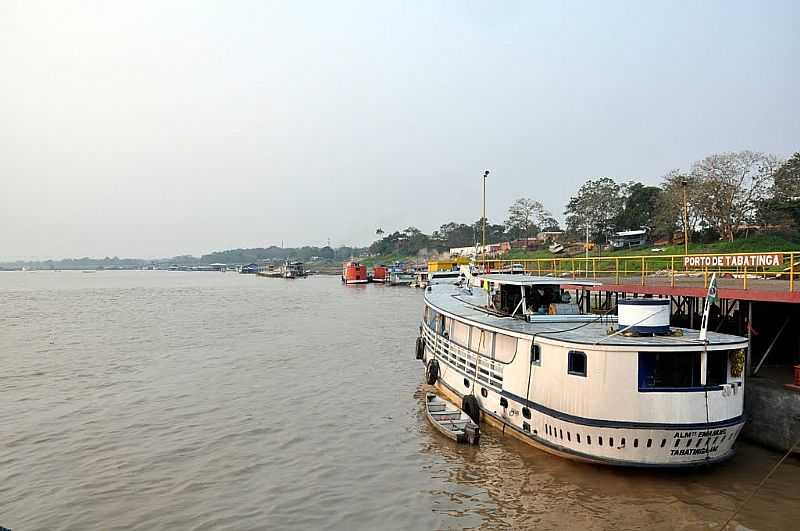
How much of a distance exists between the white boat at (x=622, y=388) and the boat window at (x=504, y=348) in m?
0.03

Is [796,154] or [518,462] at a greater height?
[796,154]

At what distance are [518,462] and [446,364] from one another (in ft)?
20.2

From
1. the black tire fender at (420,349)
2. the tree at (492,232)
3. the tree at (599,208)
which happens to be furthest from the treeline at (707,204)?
the tree at (492,232)

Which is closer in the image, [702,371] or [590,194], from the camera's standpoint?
[702,371]

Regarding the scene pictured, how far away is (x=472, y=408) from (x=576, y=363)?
15.4ft

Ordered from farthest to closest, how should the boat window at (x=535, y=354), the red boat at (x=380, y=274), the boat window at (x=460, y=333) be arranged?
the red boat at (x=380, y=274), the boat window at (x=460, y=333), the boat window at (x=535, y=354)

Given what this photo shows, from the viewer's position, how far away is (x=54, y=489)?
41.3ft

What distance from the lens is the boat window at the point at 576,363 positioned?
40.3 feet

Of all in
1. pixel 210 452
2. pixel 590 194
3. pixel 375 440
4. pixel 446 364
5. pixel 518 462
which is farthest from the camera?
pixel 590 194

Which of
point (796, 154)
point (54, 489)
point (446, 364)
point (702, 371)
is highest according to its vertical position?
point (796, 154)

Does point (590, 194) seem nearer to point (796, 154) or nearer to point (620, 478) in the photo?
point (796, 154)

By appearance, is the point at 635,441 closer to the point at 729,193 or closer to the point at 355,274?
the point at 729,193

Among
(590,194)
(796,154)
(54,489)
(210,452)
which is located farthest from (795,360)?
(590,194)

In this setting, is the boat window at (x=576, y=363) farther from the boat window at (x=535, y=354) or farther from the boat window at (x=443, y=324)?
the boat window at (x=443, y=324)
